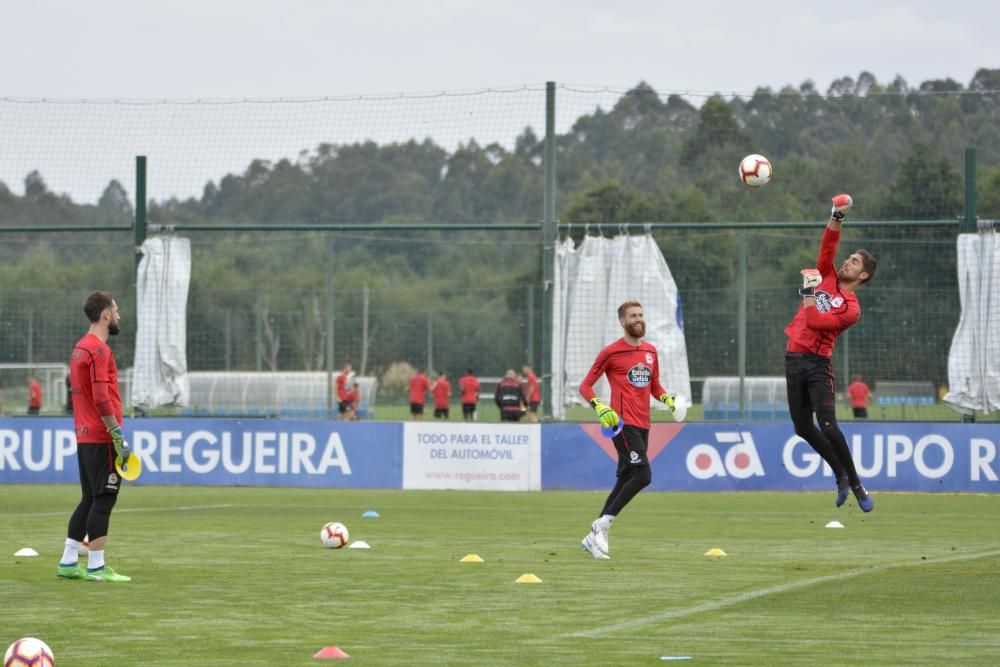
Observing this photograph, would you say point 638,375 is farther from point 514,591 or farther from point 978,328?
point 978,328

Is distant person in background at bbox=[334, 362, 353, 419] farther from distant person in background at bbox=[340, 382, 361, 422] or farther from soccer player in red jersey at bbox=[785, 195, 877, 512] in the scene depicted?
soccer player in red jersey at bbox=[785, 195, 877, 512]

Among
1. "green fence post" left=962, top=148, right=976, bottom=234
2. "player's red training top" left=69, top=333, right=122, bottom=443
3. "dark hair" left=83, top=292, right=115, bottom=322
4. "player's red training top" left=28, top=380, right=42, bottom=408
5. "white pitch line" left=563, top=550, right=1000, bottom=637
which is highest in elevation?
"green fence post" left=962, top=148, right=976, bottom=234

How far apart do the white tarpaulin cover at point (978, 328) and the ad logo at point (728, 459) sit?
3.15m

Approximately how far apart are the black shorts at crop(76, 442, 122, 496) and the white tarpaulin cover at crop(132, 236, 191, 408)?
13919 millimetres

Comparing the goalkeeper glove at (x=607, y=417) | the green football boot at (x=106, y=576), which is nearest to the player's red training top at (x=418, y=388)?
the goalkeeper glove at (x=607, y=417)

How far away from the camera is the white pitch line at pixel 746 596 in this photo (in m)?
9.30

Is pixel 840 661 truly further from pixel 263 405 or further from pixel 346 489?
pixel 263 405

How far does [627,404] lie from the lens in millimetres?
13711

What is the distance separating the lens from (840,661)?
26.4 feet

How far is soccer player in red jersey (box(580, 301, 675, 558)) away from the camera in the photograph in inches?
529

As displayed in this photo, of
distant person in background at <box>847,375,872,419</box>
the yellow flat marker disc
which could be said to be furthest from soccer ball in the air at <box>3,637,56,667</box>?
distant person in background at <box>847,375,872,419</box>

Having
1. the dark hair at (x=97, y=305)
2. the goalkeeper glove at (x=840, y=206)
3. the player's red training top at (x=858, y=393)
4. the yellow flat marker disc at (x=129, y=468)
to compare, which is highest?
the goalkeeper glove at (x=840, y=206)

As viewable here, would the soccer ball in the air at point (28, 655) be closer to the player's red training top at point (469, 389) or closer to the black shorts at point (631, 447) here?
the black shorts at point (631, 447)

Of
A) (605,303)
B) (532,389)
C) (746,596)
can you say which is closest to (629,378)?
(746,596)
